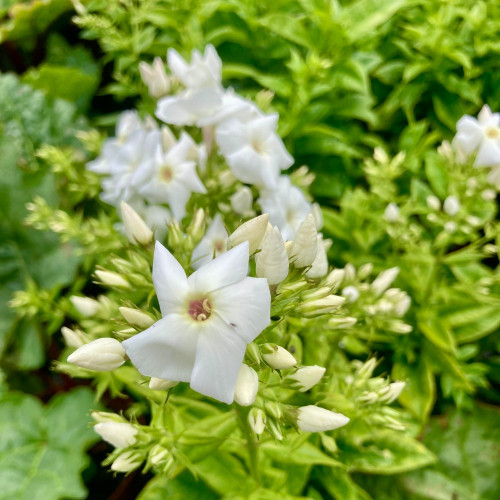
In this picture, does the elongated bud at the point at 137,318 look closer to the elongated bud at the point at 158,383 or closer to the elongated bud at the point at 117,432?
the elongated bud at the point at 158,383

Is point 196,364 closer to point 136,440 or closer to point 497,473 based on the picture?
point 136,440

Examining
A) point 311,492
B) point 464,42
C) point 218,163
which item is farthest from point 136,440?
point 464,42

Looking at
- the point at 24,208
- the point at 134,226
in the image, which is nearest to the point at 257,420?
the point at 134,226

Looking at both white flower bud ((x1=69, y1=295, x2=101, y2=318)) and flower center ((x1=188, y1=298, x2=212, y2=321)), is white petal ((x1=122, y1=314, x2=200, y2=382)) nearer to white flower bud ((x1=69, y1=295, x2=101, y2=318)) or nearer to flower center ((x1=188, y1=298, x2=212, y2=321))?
flower center ((x1=188, y1=298, x2=212, y2=321))

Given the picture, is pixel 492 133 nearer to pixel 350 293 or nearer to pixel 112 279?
pixel 350 293

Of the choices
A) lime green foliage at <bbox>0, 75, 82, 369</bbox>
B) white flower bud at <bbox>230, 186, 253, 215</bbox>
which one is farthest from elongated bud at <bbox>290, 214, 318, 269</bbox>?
lime green foliage at <bbox>0, 75, 82, 369</bbox>

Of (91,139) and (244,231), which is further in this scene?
(91,139)
